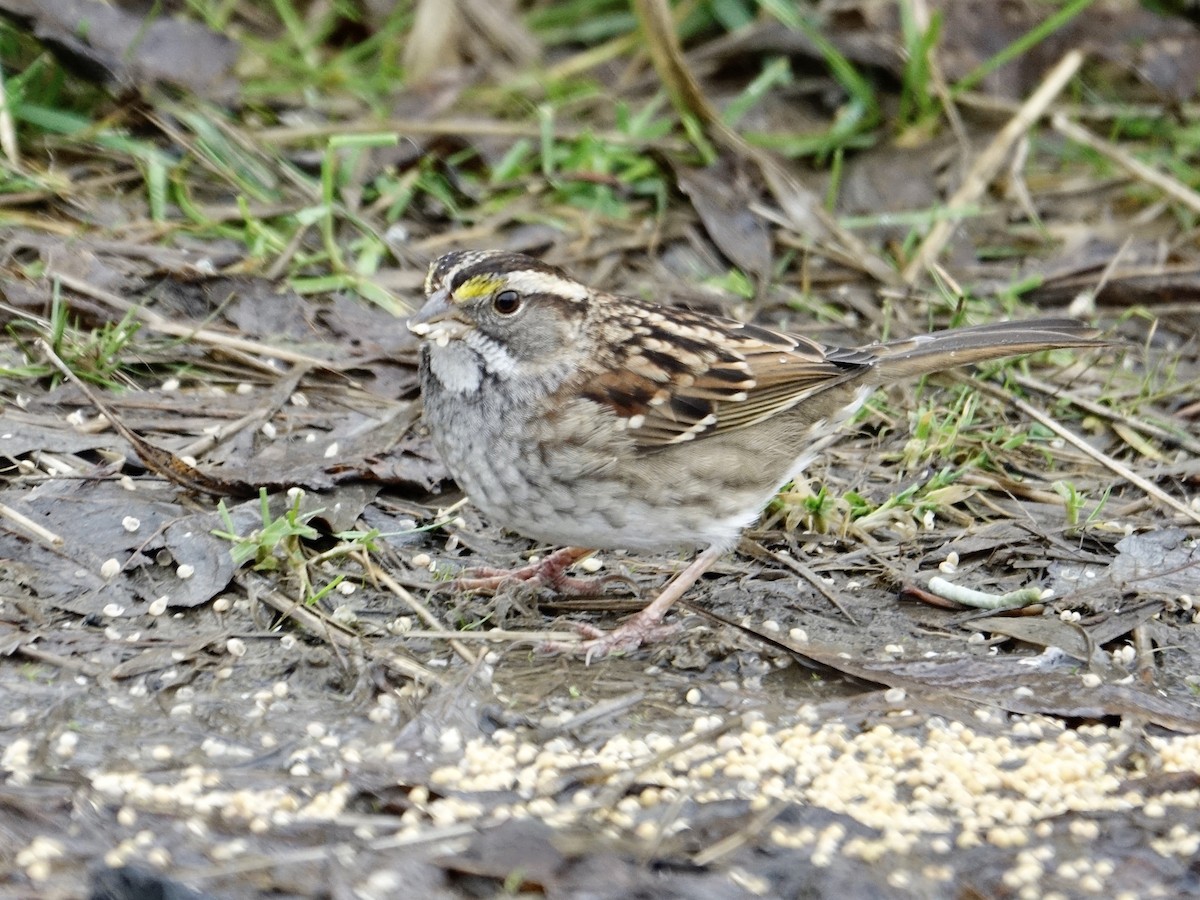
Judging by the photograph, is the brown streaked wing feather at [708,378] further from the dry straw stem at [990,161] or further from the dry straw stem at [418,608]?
the dry straw stem at [990,161]

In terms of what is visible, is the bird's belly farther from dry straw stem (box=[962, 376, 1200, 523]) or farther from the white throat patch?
dry straw stem (box=[962, 376, 1200, 523])

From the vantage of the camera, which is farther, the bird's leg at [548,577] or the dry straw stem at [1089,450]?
the dry straw stem at [1089,450]

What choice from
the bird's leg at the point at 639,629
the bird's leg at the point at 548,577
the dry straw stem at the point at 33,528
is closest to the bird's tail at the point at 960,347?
the bird's leg at the point at 639,629

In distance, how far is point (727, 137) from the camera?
6.67 m

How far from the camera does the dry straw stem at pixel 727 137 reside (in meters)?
6.40

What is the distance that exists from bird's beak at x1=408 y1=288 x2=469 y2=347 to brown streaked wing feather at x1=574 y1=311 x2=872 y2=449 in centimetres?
36

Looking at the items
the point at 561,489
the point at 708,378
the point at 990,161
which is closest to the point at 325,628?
the point at 561,489

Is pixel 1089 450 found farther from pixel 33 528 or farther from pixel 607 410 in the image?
pixel 33 528

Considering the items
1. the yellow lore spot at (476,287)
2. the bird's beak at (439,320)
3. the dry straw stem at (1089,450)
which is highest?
the yellow lore spot at (476,287)

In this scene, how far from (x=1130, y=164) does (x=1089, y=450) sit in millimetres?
2104

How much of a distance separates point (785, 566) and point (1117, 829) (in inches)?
58.8

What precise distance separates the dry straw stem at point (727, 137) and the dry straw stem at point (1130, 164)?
118 cm

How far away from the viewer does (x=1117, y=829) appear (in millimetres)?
3359

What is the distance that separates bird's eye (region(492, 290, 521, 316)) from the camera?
419 centimetres
